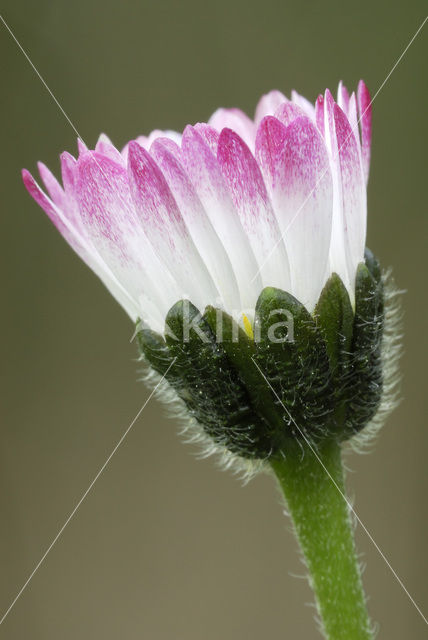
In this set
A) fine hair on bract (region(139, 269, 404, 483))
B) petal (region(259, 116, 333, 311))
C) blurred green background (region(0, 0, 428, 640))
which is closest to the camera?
petal (region(259, 116, 333, 311))

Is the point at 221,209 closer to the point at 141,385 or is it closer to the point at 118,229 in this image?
the point at 118,229

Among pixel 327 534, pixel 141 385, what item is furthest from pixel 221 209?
pixel 141 385

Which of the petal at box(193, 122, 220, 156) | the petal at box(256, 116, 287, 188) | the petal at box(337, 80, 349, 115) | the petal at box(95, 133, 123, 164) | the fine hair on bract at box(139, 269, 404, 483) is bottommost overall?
the fine hair on bract at box(139, 269, 404, 483)

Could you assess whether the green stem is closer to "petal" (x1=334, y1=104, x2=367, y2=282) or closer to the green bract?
the green bract

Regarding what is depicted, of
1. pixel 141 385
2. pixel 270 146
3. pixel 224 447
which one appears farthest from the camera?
pixel 141 385

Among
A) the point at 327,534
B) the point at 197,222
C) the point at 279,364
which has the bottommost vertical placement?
the point at 327,534

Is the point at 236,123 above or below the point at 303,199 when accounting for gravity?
above

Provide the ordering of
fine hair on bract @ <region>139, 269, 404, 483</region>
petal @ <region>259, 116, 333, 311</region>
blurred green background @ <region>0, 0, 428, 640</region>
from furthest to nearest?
blurred green background @ <region>0, 0, 428, 640</region> → fine hair on bract @ <region>139, 269, 404, 483</region> → petal @ <region>259, 116, 333, 311</region>

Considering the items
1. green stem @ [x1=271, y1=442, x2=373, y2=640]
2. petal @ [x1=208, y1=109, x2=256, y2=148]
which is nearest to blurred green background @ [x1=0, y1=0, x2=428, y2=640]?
petal @ [x1=208, y1=109, x2=256, y2=148]
